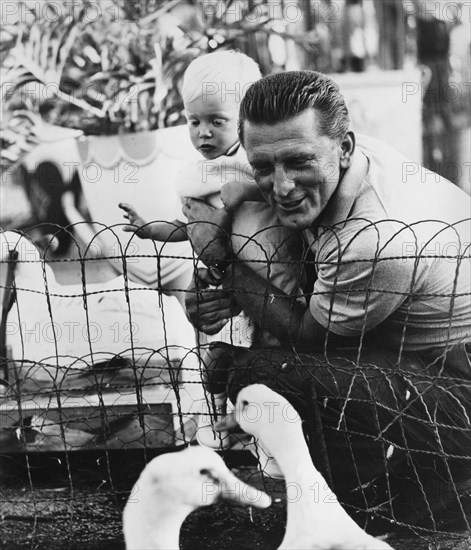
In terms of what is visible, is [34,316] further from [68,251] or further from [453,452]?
[453,452]

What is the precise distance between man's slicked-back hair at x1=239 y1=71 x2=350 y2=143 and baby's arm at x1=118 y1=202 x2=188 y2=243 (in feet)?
1.45

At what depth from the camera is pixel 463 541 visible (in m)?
2.60

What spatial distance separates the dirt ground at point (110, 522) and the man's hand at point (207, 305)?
59 centimetres

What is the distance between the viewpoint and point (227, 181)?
2.92 meters

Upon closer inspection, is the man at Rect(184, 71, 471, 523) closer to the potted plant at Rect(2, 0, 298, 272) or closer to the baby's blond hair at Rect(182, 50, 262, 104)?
the baby's blond hair at Rect(182, 50, 262, 104)

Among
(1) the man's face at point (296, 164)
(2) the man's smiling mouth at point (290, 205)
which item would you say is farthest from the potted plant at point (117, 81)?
(2) the man's smiling mouth at point (290, 205)

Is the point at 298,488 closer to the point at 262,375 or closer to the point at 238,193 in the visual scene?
the point at 262,375

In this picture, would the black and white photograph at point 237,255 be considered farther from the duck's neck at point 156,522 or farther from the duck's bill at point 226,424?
the duck's neck at point 156,522

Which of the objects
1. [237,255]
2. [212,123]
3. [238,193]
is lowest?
[237,255]

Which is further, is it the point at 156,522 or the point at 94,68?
the point at 94,68

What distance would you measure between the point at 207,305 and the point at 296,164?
2.18 ft

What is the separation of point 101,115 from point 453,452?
1.89 metres

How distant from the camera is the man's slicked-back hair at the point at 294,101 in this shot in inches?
107

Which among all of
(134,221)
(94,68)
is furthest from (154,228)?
(94,68)
